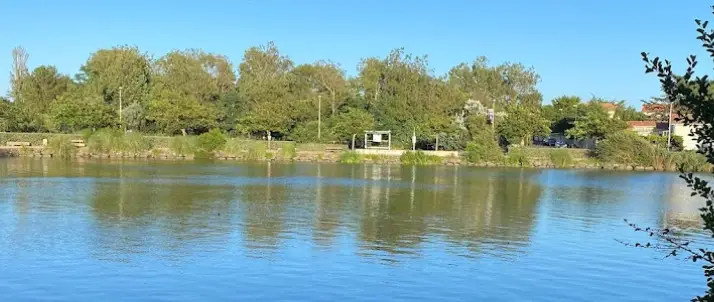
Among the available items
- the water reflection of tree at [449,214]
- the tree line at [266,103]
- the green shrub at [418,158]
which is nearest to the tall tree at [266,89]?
the tree line at [266,103]

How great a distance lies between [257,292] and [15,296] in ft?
11.3

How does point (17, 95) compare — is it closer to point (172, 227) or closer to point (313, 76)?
point (313, 76)

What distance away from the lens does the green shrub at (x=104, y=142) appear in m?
50.8

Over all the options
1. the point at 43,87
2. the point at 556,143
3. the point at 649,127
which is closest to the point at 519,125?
the point at 556,143

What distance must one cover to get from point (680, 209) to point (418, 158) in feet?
90.0

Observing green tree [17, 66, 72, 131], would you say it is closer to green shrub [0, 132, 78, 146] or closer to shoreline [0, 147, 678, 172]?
green shrub [0, 132, 78, 146]

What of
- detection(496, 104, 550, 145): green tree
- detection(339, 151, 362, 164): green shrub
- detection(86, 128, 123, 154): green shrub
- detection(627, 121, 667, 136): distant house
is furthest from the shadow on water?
detection(627, 121, 667, 136): distant house

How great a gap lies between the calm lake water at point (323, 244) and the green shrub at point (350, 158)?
70.6 feet

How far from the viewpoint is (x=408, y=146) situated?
186 feet

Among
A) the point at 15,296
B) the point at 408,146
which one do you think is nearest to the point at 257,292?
the point at 15,296

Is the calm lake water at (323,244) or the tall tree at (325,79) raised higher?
the tall tree at (325,79)

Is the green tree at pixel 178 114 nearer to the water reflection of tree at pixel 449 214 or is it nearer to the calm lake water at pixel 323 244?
the water reflection of tree at pixel 449 214

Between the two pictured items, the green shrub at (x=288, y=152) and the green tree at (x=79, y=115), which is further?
the green tree at (x=79, y=115)

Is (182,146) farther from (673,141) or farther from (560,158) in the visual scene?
(673,141)
